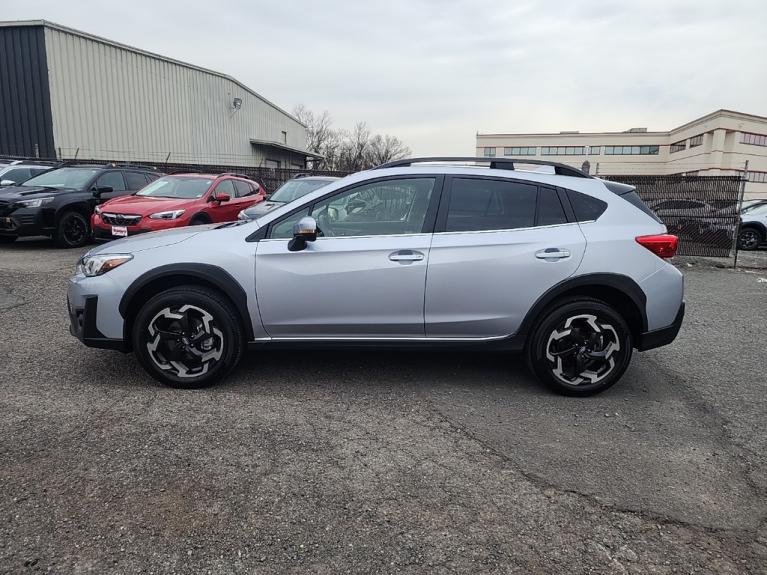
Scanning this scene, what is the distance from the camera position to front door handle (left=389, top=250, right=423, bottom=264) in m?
3.90

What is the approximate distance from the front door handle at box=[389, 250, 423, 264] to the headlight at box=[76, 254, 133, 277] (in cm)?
192

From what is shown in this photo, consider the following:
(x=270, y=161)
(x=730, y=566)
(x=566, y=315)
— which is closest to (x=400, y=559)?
(x=730, y=566)

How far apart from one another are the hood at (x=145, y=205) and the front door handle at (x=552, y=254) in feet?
23.8

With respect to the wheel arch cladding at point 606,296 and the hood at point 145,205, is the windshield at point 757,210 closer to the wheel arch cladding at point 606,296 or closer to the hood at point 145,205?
the wheel arch cladding at point 606,296

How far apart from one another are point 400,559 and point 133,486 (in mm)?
1425

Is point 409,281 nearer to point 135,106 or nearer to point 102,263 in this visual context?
point 102,263

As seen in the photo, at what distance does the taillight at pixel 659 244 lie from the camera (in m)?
3.99

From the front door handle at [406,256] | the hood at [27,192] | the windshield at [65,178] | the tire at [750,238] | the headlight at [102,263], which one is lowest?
the tire at [750,238]

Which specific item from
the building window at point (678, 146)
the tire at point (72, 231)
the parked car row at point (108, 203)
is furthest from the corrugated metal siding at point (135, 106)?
the building window at point (678, 146)

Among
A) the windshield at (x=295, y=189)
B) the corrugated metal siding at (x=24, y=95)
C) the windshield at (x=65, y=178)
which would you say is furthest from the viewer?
the corrugated metal siding at (x=24, y=95)

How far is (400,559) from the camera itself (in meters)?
2.29

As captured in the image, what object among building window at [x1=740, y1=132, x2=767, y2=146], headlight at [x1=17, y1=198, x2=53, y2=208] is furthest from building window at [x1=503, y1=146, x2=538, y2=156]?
headlight at [x1=17, y1=198, x2=53, y2=208]

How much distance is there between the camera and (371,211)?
407 cm

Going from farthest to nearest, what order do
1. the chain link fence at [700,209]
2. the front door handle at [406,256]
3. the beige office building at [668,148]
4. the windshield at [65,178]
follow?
the beige office building at [668,148] → the chain link fence at [700,209] → the windshield at [65,178] → the front door handle at [406,256]
